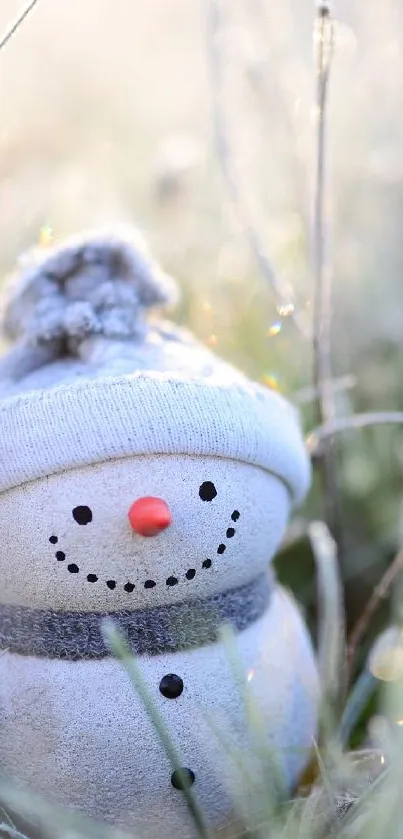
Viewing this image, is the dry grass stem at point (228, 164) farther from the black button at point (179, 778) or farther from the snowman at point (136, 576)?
the black button at point (179, 778)

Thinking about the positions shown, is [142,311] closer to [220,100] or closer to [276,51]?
[220,100]

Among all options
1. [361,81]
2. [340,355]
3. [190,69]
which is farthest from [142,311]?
[190,69]

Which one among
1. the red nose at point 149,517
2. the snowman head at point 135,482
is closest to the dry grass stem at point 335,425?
the snowman head at point 135,482

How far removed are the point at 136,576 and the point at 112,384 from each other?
0.38 feet

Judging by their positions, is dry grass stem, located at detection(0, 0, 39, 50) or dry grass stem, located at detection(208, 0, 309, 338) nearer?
dry grass stem, located at detection(0, 0, 39, 50)

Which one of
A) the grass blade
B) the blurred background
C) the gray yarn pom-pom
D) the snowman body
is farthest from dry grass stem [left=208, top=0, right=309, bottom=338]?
the grass blade

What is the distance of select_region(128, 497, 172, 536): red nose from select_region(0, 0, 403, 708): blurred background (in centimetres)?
29

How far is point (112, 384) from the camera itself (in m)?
0.55

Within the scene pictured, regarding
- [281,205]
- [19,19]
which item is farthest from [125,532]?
[281,205]

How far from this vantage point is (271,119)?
101 centimetres

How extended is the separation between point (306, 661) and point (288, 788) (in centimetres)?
9

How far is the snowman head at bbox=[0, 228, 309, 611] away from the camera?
1.78 ft

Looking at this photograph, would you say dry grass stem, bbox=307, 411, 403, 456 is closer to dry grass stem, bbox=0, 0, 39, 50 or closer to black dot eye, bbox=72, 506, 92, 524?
black dot eye, bbox=72, 506, 92, 524

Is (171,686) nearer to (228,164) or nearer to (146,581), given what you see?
(146,581)
